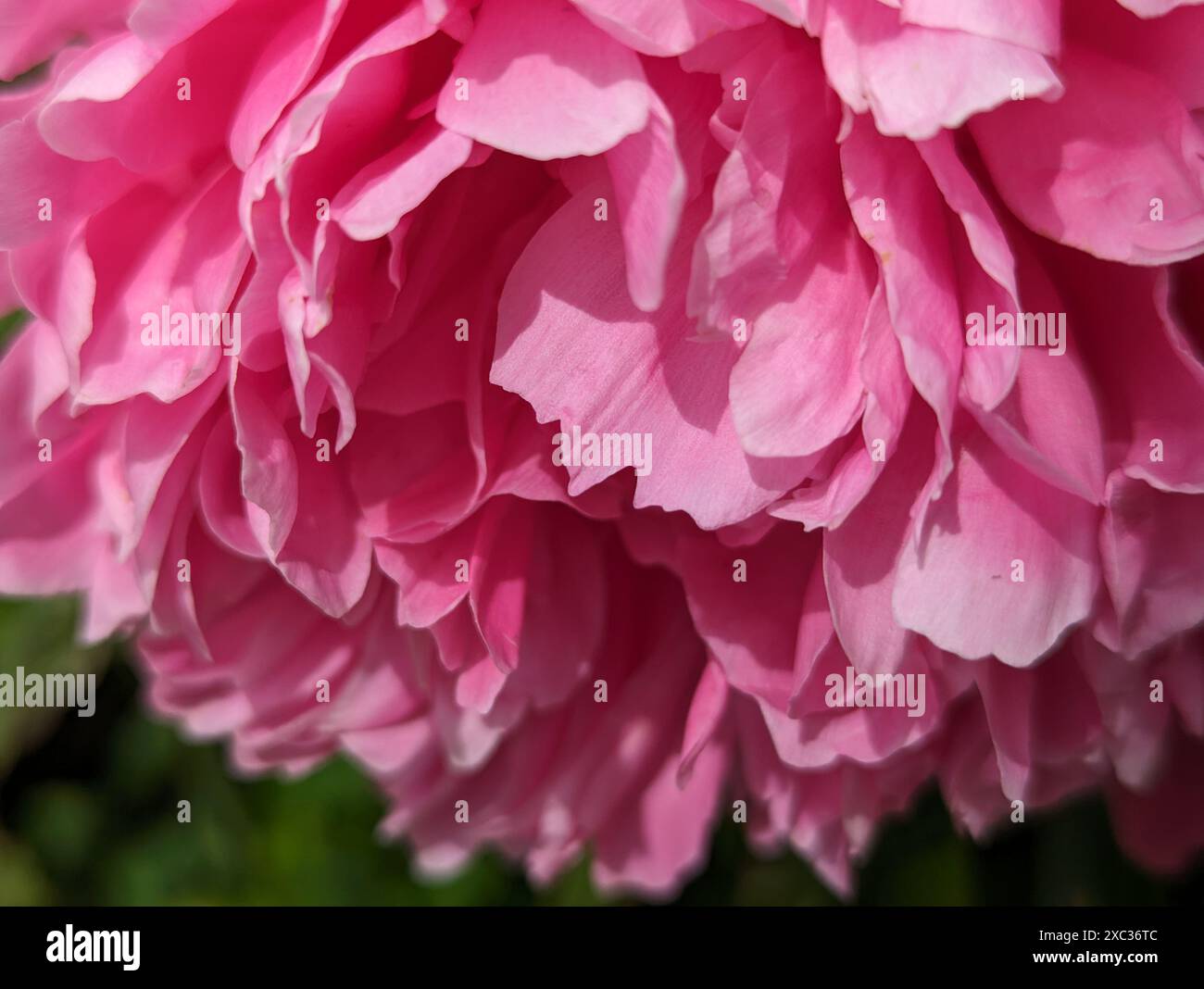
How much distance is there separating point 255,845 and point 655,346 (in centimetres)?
50

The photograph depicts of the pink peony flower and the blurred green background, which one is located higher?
the pink peony flower

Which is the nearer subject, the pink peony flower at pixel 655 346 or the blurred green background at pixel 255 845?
the pink peony flower at pixel 655 346

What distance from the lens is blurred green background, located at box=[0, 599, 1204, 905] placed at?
750 mm

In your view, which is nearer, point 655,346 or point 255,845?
point 655,346

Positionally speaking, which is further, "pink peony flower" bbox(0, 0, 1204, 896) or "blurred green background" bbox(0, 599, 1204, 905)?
"blurred green background" bbox(0, 599, 1204, 905)

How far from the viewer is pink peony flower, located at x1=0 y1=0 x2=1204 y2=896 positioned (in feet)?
1.38

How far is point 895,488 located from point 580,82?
187 mm

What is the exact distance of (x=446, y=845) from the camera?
0.75 metres

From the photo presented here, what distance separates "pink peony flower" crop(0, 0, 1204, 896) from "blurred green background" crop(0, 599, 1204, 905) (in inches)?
5.9

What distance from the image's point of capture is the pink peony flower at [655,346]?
421 mm

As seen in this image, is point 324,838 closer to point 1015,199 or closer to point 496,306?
point 496,306

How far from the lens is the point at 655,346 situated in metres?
0.48

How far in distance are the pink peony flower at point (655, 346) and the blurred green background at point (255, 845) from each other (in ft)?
0.49

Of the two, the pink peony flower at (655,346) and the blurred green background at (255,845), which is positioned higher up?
the pink peony flower at (655,346)
